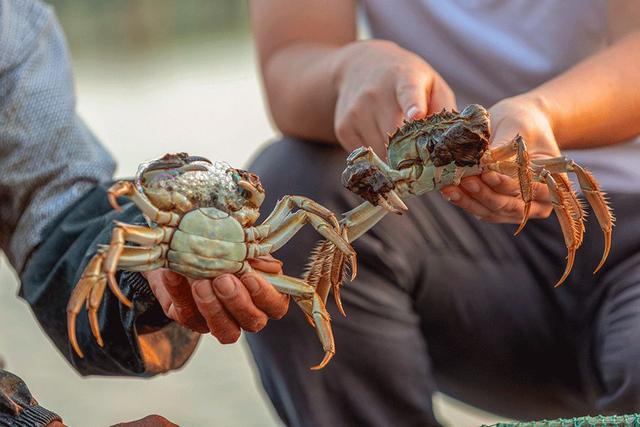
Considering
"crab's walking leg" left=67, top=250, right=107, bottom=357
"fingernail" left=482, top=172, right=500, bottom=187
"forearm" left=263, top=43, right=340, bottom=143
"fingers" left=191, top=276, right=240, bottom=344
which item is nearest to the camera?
"crab's walking leg" left=67, top=250, right=107, bottom=357

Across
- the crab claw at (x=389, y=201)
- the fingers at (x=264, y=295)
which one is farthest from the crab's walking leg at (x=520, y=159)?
the fingers at (x=264, y=295)

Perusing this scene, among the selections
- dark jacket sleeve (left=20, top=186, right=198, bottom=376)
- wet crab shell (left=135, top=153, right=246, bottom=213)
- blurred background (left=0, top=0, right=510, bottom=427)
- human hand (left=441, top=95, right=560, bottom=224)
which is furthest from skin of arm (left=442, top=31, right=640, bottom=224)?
blurred background (left=0, top=0, right=510, bottom=427)

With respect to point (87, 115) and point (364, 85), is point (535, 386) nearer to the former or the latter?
point (364, 85)

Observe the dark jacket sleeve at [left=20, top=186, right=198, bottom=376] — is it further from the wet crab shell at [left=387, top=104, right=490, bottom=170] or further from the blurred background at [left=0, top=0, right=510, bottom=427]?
the blurred background at [left=0, top=0, right=510, bottom=427]

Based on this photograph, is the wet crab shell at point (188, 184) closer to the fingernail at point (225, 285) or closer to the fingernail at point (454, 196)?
the fingernail at point (225, 285)

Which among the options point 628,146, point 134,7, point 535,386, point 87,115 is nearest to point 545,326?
point 535,386

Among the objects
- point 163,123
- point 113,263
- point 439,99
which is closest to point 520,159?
point 439,99

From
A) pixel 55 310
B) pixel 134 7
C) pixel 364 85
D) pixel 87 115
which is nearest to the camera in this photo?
pixel 364 85
